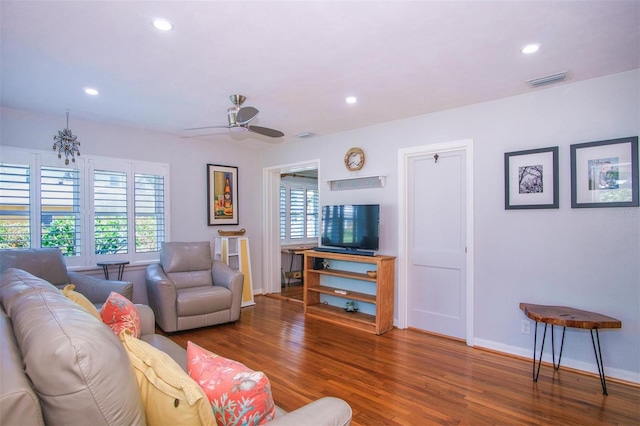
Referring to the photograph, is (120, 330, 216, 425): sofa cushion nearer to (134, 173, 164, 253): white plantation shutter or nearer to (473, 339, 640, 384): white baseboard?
(473, 339, 640, 384): white baseboard

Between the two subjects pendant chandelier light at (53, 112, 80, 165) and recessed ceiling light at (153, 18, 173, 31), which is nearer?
recessed ceiling light at (153, 18, 173, 31)

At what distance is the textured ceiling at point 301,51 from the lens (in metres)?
1.94

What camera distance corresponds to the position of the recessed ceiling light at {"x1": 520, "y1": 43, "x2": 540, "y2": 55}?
7.57 ft

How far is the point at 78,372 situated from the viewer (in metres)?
0.85

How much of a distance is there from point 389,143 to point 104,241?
391 centimetres

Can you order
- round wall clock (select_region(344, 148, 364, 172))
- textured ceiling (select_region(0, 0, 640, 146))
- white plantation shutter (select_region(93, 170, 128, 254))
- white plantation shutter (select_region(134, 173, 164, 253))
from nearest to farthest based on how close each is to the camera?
textured ceiling (select_region(0, 0, 640, 146))
white plantation shutter (select_region(93, 170, 128, 254))
round wall clock (select_region(344, 148, 364, 172))
white plantation shutter (select_region(134, 173, 164, 253))

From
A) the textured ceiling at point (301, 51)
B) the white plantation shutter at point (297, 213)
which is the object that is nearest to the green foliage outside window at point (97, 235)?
the textured ceiling at point (301, 51)

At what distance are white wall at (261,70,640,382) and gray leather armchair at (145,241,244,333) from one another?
9.42 ft

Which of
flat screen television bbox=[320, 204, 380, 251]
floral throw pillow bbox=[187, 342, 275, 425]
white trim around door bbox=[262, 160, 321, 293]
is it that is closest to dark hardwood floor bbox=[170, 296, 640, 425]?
flat screen television bbox=[320, 204, 380, 251]

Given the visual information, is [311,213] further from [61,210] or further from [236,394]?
[236,394]

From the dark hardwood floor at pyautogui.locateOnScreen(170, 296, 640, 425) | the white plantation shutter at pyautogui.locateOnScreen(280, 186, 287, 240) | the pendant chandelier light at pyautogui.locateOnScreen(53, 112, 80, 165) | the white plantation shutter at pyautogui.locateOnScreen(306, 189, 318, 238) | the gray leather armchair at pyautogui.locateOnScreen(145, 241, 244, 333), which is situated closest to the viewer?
the dark hardwood floor at pyautogui.locateOnScreen(170, 296, 640, 425)

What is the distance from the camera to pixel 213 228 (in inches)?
213

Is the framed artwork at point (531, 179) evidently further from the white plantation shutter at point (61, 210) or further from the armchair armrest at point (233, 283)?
the white plantation shutter at point (61, 210)

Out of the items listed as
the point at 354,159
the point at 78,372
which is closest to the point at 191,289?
the point at 354,159
